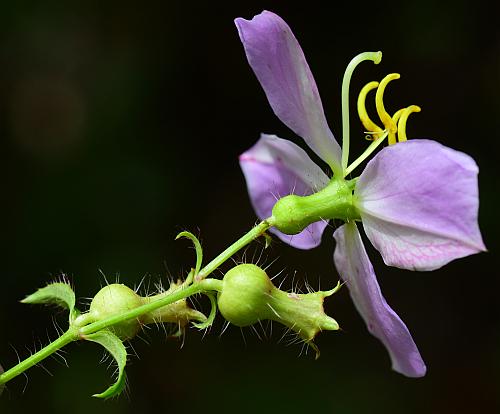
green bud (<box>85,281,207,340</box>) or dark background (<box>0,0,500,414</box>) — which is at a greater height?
green bud (<box>85,281,207,340</box>)

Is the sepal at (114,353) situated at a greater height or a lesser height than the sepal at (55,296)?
lesser

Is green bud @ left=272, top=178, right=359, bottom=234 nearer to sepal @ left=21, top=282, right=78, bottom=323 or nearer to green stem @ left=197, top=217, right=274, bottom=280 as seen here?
green stem @ left=197, top=217, right=274, bottom=280

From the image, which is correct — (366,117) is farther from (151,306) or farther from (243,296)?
(151,306)

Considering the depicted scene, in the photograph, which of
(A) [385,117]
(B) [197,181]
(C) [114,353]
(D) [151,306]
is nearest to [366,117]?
(A) [385,117]

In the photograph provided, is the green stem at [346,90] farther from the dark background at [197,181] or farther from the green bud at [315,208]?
the dark background at [197,181]

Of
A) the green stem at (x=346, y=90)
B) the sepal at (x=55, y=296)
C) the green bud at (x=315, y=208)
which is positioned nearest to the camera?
the sepal at (x=55, y=296)

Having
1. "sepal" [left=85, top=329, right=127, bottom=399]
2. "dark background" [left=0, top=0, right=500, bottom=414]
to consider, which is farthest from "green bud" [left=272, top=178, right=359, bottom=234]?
"dark background" [left=0, top=0, right=500, bottom=414]

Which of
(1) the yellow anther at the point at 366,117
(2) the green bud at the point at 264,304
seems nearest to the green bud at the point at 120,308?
(2) the green bud at the point at 264,304
